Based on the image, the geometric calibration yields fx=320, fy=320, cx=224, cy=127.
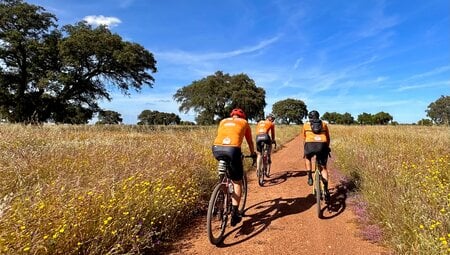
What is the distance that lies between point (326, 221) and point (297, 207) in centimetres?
108

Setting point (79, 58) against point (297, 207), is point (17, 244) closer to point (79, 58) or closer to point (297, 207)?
point (297, 207)

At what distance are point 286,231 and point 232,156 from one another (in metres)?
1.75

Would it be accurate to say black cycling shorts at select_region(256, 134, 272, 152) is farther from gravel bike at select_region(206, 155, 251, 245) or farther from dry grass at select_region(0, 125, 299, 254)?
gravel bike at select_region(206, 155, 251, 245)

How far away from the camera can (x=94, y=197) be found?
174 inches

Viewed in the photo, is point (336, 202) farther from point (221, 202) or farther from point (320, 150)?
point (221, 202)

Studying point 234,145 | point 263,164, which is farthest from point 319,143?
point 263,164

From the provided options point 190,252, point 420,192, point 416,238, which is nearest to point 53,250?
point 190,252

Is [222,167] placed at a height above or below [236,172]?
above

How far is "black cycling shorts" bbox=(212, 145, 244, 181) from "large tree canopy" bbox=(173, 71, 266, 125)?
163 feet

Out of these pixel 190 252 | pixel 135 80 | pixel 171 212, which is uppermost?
pixel 135 80

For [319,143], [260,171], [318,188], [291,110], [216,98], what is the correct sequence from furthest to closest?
[291,110], [216,98], [260,171], [319,143], [318,188]

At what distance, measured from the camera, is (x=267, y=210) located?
7.20 metres

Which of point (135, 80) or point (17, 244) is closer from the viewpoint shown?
point (17, 244)

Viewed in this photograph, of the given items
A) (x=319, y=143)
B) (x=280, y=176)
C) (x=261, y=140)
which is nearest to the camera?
(x=319, y=143)
